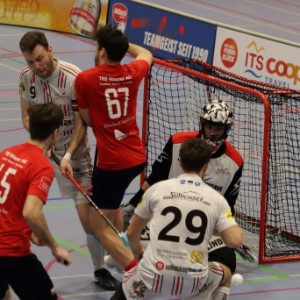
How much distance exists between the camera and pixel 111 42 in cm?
712

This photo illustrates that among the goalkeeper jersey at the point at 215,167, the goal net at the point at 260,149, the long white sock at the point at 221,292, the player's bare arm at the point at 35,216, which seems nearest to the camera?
the player's bare arm at the point at 35,216

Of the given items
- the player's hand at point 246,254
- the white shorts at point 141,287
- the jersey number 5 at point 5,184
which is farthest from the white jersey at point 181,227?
the player's hand at point 246,254

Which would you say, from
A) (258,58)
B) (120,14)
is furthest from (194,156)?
(120,14)

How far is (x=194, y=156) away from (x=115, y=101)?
56.9 inches

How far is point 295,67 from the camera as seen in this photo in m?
13.2

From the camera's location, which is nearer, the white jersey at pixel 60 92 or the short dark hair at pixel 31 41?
the short dark hair at pixel 31 41

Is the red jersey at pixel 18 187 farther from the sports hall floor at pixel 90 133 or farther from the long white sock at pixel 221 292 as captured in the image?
the sports hall floor at pixel 90 133

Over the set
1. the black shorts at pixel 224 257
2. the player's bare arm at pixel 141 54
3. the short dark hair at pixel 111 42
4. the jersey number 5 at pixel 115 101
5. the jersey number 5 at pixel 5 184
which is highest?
the short dark hair at pixel 111 42

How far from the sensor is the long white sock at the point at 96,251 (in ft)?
25.6

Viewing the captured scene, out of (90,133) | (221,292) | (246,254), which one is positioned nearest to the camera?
(221,292)

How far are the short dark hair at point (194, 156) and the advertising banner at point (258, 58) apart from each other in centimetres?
735

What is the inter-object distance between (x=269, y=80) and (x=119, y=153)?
6.55 metres

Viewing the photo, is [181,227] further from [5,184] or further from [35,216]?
[5,184]

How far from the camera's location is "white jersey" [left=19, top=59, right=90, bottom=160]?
25.5 ft
